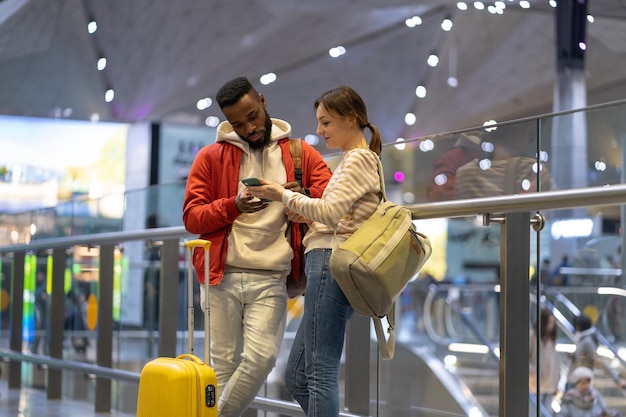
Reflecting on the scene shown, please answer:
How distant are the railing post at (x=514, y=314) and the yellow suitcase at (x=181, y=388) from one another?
3.47 ft

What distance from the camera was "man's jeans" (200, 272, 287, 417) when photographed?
3639 millimetres

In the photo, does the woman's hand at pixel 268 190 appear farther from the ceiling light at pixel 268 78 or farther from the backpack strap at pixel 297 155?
the ceiling light at pixel 268 78

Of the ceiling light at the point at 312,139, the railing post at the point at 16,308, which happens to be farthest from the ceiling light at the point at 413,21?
the railing post at the point at 16,308

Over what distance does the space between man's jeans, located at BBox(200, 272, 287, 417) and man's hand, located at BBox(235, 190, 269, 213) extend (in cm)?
28

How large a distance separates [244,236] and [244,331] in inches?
14.4

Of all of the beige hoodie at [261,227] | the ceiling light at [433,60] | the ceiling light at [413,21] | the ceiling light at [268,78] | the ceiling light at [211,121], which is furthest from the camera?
the ceiling light at [211,121]

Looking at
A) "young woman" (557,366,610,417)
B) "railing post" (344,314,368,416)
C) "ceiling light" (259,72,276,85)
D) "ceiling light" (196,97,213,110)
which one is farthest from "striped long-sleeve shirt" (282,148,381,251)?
"ceiling light" (196,97,213,110)

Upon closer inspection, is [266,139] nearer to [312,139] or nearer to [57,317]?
[57,317]

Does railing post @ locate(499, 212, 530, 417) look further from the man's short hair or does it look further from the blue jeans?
the man's short hair

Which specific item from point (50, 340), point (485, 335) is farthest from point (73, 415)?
point (485, 335)

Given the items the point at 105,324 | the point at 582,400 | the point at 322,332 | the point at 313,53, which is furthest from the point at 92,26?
the point at 322,332

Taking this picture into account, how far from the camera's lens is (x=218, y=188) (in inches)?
150

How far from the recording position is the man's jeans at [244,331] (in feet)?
11.9

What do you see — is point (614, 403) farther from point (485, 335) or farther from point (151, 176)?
point (151, 176)
